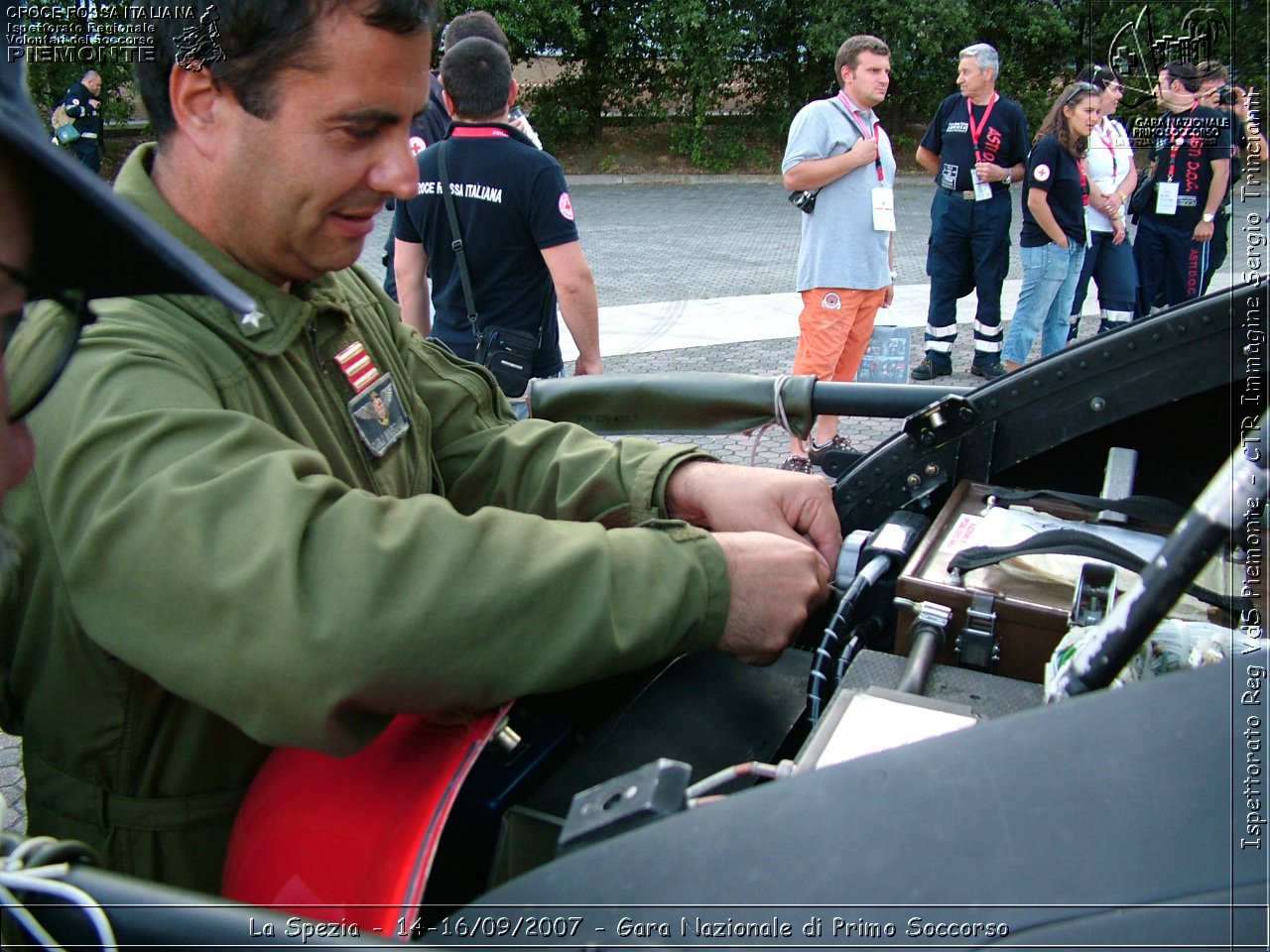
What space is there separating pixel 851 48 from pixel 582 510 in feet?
15.6

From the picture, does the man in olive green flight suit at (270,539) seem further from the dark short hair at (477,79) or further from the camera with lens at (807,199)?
the camera with lens at (807,199)

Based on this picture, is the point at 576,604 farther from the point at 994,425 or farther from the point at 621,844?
the point at 994,425

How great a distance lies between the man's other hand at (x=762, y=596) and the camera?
55.3 inches

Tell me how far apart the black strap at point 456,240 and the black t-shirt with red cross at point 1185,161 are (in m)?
4.68

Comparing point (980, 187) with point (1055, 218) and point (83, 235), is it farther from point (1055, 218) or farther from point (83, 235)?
point (83, 235)

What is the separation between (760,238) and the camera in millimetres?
12859

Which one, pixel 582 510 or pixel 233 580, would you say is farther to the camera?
pixel 582 510

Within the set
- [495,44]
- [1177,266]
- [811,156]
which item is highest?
[495,44]

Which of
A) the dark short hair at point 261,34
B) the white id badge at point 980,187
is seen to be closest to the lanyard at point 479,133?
the dark short hair at point 261,34

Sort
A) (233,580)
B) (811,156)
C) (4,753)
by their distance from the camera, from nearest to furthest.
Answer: (233,580), (4,753), (811,156)

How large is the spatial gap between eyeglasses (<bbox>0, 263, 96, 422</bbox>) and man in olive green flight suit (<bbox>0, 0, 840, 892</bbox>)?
0.06m

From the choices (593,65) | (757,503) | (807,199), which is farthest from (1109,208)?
(593,65)

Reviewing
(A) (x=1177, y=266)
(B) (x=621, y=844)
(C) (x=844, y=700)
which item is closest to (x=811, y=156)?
(A) (x=1177, y=266)

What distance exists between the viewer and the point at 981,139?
279 inches
